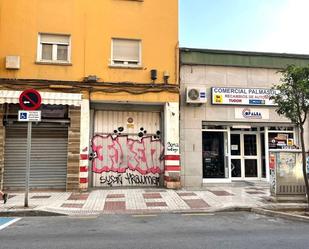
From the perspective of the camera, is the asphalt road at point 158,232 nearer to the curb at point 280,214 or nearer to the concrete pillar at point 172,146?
the curb at point 280,214

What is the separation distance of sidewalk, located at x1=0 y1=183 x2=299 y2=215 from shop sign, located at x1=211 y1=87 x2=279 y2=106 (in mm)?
3401

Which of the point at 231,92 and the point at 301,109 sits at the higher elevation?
the point at 231,92

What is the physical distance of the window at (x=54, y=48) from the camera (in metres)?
14.1

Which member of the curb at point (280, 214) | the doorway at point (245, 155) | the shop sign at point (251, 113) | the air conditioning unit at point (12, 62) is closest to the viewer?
the curb at point (280, 214)

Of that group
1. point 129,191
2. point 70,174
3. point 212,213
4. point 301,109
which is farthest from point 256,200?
point 70,174

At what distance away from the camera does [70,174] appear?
13.6 metres

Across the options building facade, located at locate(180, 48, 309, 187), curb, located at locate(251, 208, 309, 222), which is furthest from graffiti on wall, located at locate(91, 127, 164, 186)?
curb, located at locate(251, 208, 309, 222)

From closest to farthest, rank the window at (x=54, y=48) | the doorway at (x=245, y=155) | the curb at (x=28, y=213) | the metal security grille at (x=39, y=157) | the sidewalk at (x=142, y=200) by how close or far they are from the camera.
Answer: the curb at (x=28, y=213), the sidewalk at (x=142, y=200), the metal security grille at (x=39, y=157), the window at (x=54, y=48), the doorway at (x=245, y=155)

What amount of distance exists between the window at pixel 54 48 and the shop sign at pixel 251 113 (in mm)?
6950

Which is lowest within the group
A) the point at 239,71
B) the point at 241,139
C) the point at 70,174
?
the point at 70,174

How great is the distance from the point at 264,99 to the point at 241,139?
1.93 meters

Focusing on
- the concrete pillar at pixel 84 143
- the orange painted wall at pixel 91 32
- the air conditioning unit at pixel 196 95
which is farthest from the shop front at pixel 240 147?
the concrete pillar at pixel 84 143

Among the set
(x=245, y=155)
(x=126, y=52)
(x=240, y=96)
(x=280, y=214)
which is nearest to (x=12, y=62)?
(x=126, y=52)

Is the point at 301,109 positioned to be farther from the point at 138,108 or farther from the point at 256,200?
the point at 138,108
